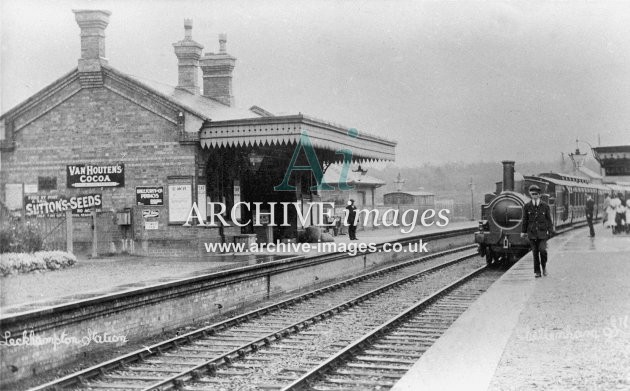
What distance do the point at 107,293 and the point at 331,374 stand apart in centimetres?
315

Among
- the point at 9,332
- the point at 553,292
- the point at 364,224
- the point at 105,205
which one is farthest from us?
the point at 364,224

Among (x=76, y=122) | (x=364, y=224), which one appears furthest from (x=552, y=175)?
(x=76, y=122)

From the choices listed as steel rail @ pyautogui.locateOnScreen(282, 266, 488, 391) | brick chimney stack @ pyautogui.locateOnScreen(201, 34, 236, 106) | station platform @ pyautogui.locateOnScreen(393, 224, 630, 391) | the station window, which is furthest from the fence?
station platform @ pyautogui.locateOnScreen(393, 224, 630, 391)

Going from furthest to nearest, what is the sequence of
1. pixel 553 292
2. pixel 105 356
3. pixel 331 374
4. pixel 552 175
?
1. pixel 552 175
2. pixel 553 292
3. pixel 105 356
4. pixel 331 374

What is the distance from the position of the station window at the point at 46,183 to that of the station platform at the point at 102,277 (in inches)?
85.1

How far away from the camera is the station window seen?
15.9 m

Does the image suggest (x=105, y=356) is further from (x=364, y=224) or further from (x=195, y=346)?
(x=364, y=224)

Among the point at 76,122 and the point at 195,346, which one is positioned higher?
the point at 76,122

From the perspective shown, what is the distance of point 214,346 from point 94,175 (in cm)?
896

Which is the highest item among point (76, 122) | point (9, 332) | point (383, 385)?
point (76, 122)

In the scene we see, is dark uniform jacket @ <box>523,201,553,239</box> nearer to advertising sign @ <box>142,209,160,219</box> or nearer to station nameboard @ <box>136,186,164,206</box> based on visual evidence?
station nameboard @ <box>136,186,164,206</box>

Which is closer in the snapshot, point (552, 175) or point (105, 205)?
point (105, 205)

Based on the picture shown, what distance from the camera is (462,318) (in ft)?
27.4

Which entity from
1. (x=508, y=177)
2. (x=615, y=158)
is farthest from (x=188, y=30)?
(x=615, y=158)
